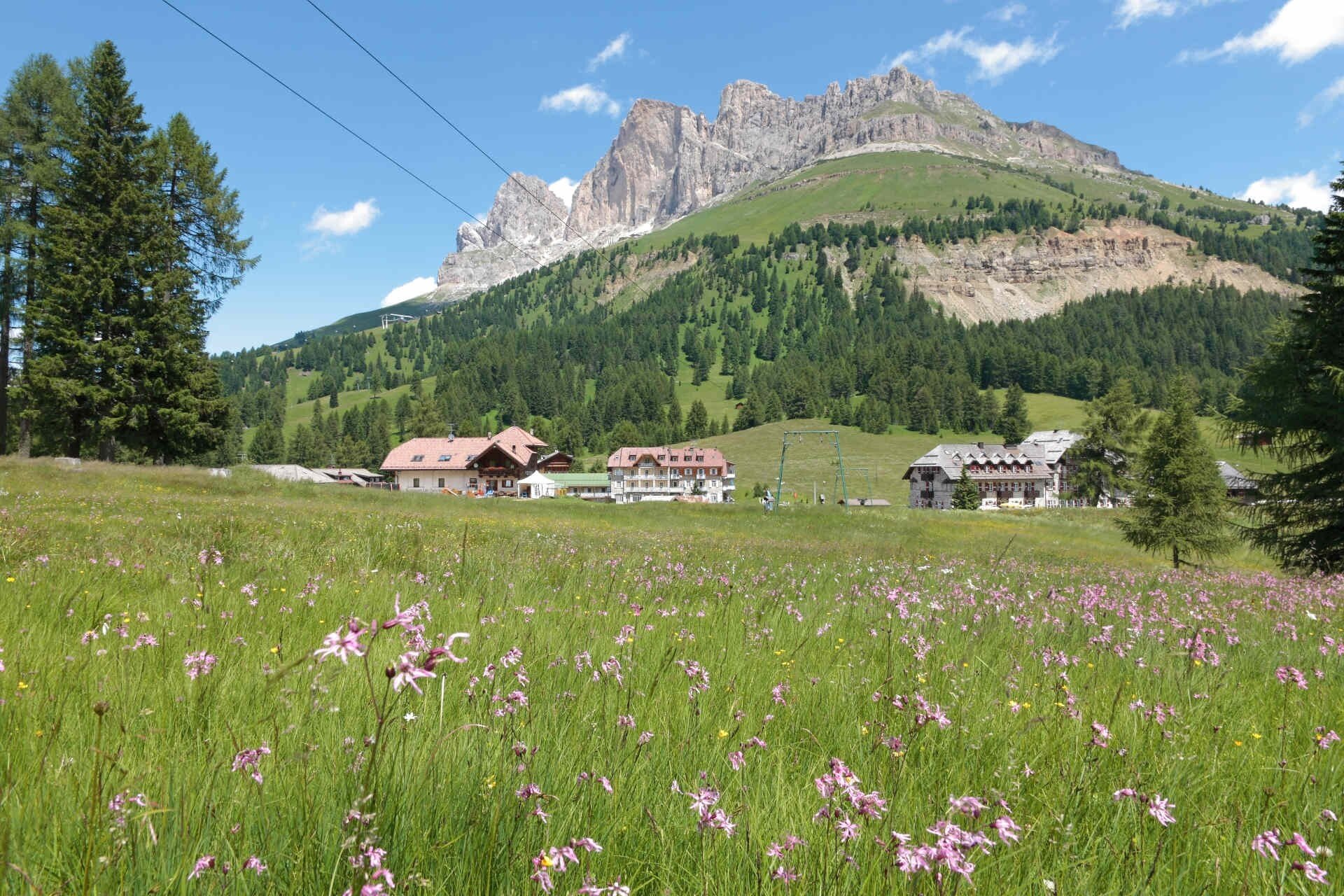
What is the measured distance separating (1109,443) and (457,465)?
336ft

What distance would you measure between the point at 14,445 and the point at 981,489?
12896cm

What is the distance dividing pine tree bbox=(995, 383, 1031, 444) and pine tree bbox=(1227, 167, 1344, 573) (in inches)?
5526

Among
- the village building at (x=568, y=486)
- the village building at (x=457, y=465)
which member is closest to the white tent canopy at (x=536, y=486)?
the village building at (x=568, y=486)

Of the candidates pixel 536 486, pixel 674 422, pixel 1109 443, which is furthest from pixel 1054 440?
pixel 536 486

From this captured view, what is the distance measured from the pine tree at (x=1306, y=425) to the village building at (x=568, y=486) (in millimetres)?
96003

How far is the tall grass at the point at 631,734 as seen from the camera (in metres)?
1.75

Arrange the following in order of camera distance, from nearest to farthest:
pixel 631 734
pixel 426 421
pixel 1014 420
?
1. pixel 631 734
2. pixel 426 421
3. pixel 1014 420

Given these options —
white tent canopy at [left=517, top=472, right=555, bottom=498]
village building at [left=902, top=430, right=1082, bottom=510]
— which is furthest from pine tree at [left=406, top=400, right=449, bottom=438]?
village building at [left=902, top=430, right=1082, bottom=510]

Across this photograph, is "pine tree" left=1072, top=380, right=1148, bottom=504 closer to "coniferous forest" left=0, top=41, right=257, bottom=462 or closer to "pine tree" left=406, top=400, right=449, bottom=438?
"coniferous forest" left=0, top=41, right=257, bottom=462

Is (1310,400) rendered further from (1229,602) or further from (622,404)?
(622,404)

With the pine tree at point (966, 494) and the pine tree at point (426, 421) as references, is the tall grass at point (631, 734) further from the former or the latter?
the pine tree at point (426, 421)

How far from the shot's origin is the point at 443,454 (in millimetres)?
121875

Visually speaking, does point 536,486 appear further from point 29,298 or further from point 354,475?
point 29,298

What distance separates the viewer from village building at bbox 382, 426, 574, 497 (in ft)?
395
